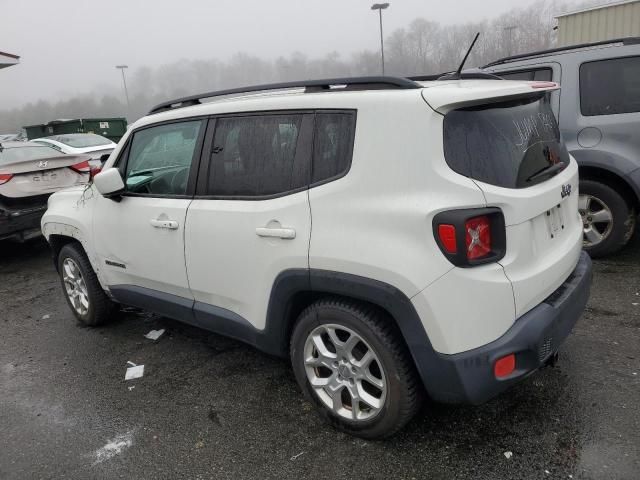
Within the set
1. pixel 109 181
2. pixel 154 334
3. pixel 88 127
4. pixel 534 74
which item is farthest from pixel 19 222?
pixel 88 127

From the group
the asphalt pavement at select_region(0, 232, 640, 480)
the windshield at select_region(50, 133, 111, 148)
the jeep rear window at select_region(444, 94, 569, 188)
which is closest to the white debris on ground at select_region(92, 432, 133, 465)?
the asphalt pavement at select_region(0, 232, 640, 480)

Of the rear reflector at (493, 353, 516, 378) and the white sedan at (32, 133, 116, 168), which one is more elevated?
the white sedan at (32, 133, 116, 168)

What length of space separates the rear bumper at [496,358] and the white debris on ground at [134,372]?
2154 millimetres

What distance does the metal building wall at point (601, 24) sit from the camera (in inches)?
464

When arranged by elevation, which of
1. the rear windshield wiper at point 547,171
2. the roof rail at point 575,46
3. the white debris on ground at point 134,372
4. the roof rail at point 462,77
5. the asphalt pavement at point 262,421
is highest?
the roof rail at point 575,46

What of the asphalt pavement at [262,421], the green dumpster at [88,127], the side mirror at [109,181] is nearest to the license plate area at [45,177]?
the asphalt pavement at [262,421]

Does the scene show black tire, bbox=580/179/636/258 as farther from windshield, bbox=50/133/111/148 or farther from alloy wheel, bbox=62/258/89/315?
windshield, bbox=50/133/111/148

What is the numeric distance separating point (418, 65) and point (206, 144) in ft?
138

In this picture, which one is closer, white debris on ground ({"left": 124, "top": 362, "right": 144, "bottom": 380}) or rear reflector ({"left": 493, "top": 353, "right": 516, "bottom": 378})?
rear reflector ({"left": 493, "top": 353, "right": 516, "bottom": 378})

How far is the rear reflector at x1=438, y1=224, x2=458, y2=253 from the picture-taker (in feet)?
6.67

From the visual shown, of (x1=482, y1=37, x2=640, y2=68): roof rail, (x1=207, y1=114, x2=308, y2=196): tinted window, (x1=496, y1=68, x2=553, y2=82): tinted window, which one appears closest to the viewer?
(x1=207, y1=114, x2=308, y2=196): tinted window

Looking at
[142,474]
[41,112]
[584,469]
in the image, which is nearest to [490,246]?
[584,469]

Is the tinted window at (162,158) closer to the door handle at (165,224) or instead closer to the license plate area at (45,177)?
the door handle at (165,224)

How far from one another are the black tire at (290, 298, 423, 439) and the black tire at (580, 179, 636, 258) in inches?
131
